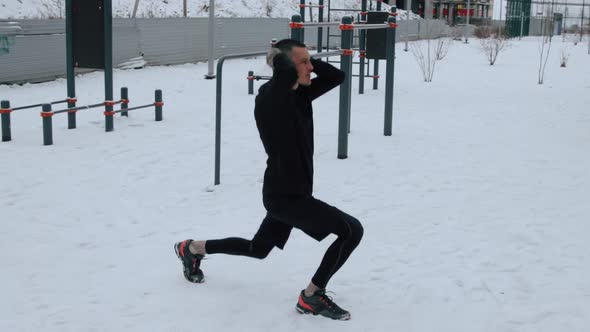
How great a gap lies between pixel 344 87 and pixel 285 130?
4477mm

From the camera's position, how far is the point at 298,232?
5512mm

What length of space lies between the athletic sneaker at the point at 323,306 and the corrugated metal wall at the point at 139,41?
1170 centimetres

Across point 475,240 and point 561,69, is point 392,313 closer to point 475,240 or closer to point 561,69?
point 475,240

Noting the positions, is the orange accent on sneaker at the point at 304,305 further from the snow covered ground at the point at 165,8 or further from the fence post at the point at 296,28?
the snow covered ground at the point at 165,8

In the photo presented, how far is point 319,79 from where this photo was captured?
3.92 metres

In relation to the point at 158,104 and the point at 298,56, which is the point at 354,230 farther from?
the point at 158,104

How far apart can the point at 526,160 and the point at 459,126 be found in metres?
2.46

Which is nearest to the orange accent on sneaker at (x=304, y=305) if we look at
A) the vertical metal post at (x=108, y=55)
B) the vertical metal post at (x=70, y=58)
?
the vertical metal post at (x=108, y=55)

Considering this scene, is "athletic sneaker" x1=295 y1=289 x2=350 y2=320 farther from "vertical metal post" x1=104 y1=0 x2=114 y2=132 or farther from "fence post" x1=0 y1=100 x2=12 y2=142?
"vertical metal post" x1=104 y1=0 x2=114 y2=132

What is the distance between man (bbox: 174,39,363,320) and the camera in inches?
139

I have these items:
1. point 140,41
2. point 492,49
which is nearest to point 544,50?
point 492,49

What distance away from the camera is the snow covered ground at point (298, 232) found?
13.1ft

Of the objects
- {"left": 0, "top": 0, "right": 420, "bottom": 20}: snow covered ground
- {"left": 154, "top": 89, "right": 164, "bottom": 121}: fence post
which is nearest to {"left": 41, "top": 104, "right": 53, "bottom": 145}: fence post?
{"left": 154, "top": 89, "right": 164, "bottom": 121}: fence post

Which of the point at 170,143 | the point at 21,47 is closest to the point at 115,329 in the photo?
the point at 170,143
